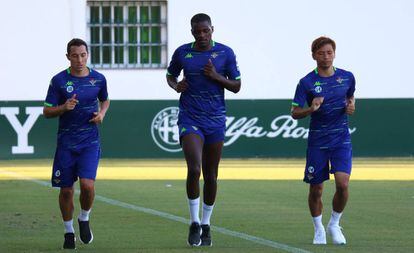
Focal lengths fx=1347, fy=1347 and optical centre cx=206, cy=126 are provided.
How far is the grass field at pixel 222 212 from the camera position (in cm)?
1281

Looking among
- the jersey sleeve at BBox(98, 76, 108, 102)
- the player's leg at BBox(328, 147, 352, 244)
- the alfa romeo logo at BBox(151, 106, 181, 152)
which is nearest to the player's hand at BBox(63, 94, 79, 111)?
the jersey sleeve at BBox(98, 76, 108, 102)

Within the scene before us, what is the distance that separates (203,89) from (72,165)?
142cm

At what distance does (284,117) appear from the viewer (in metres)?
32.0

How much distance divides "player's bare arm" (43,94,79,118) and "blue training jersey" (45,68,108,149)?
0.10 m

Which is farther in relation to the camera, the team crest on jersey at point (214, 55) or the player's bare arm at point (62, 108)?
the team crest on jersey at point (214, 55)

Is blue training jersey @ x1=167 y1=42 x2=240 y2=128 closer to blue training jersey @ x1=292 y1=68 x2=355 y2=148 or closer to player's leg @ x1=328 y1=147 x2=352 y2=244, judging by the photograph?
blue training jersey @ x1=292 y1=68 x2=355 y2=148

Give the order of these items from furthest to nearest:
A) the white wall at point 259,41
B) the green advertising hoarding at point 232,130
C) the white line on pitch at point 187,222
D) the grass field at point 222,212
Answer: the white wall at point 259,41, the green advertising hoarding at point 232,130, the grass field at point 222,212, the white line on pitch at point 187,222

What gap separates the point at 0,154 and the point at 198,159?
65.2 feet

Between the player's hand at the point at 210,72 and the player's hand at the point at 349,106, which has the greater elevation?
the player's hand at the point at 210,72

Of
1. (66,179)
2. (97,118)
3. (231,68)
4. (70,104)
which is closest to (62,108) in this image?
(70,104)

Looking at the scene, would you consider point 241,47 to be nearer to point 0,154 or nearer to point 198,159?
point 0,154

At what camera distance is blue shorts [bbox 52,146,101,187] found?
1256 centimetres

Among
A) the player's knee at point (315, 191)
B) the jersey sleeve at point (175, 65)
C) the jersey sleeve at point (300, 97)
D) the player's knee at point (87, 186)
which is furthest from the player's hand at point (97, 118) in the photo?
the player's knee at point (315, 191)

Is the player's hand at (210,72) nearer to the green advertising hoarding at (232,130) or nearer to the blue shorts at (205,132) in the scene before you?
the blue shorts at (205,132)
